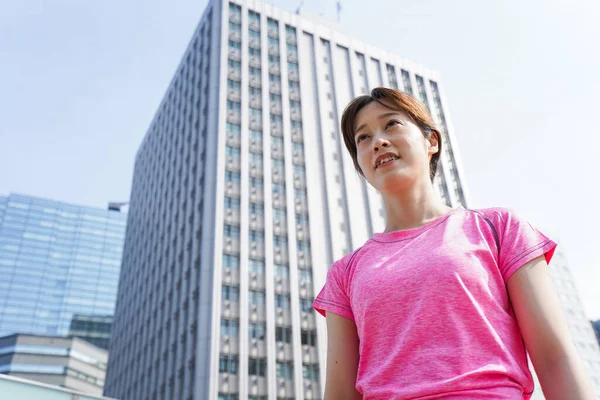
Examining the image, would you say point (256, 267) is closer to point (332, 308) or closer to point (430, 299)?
point (332, 308)

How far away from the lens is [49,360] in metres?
69.5

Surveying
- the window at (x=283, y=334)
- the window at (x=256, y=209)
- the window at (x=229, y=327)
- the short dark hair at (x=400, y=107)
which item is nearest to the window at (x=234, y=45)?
the window at (x=256, y=209)

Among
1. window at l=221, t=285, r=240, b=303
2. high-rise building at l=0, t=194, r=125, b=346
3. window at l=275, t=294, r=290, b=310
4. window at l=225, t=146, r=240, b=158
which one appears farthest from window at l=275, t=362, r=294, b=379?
high-rise building at l=0, t=194, r=125, b=346

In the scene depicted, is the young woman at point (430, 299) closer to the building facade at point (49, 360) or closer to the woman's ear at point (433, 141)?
the woman's ear at point (433, 141)

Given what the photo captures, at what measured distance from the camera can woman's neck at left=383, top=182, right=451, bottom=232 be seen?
7.06ft

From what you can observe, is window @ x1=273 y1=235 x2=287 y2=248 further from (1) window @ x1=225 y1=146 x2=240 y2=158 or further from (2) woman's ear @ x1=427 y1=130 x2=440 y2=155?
(2) woman's ear @ x1=427 y1=130 x2=440 y2=155

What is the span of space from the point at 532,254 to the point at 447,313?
14.1 inches

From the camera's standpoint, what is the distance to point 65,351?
234ft

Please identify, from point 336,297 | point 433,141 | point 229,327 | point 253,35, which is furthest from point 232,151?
point 336,297

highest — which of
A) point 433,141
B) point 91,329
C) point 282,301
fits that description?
point 91,329

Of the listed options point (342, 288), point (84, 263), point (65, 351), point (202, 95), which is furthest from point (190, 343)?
point (84, 263)

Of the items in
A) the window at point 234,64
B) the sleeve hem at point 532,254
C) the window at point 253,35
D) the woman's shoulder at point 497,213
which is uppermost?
the window at point 253,35

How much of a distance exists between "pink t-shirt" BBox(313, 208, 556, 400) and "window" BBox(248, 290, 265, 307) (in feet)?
119

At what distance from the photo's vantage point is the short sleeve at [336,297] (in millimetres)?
2154
